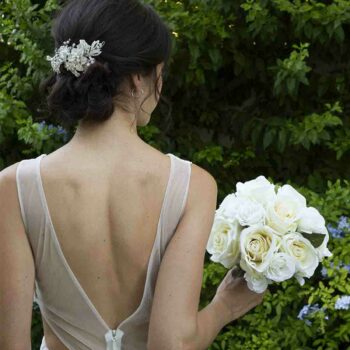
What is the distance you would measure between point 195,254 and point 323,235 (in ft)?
1.27

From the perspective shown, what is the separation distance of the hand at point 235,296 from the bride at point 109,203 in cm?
11

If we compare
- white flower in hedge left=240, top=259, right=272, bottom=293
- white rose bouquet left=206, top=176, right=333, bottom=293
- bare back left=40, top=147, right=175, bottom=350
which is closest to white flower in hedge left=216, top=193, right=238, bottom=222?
white rose bouquet left=206, top=176, right=333, bottom=293

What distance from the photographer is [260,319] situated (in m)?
3.99

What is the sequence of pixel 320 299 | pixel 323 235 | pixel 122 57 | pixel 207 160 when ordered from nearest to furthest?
pixel 122 57 → pixel 323 235 → pixel 320 299 → pixel 207 160

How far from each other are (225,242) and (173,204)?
9.4 inches

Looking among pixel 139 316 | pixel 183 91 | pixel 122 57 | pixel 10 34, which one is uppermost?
pixel 122 57

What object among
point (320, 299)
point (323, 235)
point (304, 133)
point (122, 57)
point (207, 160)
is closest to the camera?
point (122, 57)

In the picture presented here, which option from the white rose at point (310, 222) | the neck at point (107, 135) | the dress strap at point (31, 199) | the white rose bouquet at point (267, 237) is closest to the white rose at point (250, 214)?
the white rose bouquet at point (267, 237)

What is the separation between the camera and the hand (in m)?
2.38

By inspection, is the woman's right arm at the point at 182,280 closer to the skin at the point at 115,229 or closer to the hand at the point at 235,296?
the skin at the point at 115,229

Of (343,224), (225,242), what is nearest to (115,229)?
(225,242)

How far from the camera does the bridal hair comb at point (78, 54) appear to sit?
218 centimetres

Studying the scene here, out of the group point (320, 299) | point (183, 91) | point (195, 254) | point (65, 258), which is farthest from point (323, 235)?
point (183, 91)

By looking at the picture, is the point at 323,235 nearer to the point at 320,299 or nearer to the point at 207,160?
the point at 320,299
